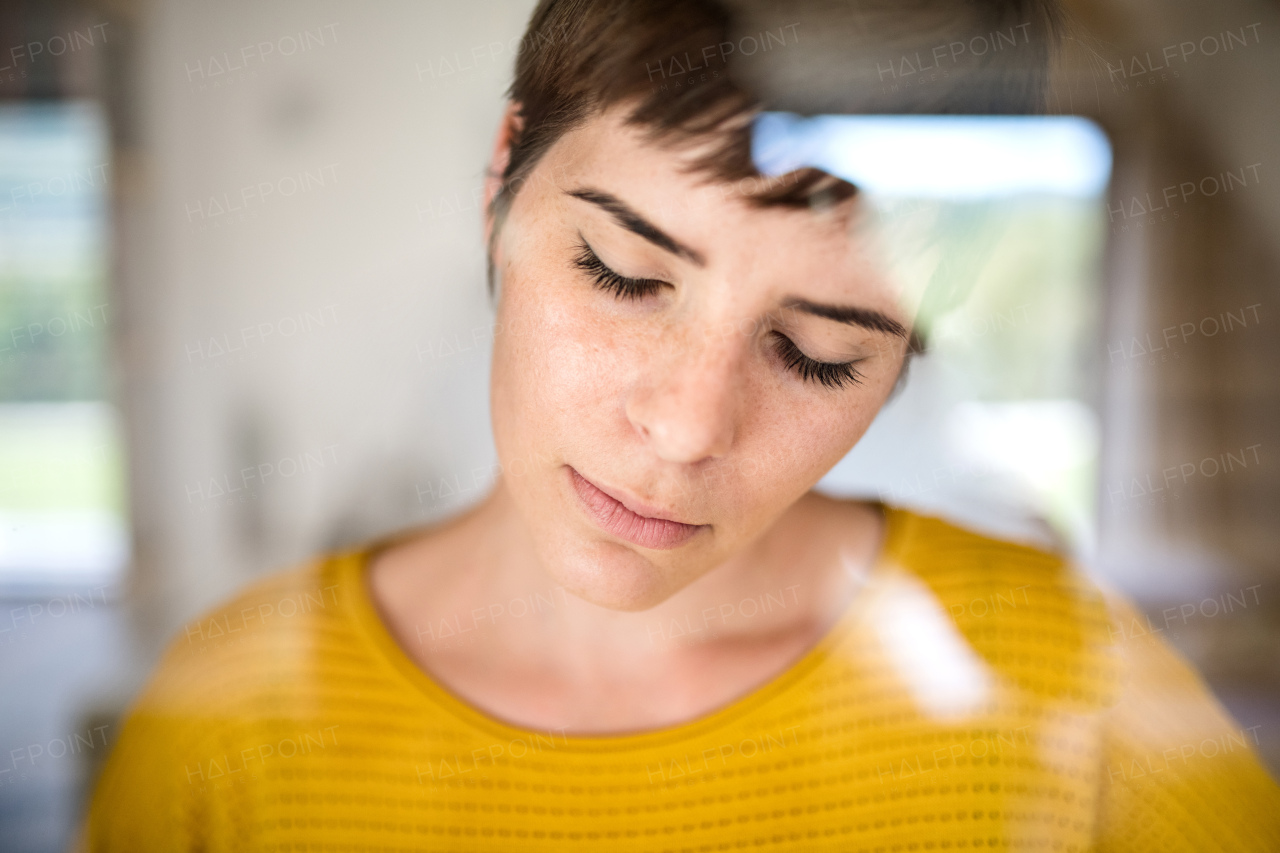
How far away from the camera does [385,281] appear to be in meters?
0.45

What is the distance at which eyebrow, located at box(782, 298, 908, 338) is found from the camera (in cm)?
33

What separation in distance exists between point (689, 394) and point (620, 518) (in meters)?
0.08

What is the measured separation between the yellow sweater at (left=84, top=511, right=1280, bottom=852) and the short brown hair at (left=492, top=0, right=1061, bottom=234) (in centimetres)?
27

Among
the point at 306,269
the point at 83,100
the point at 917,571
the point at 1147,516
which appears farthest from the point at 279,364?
the point at 1147,516

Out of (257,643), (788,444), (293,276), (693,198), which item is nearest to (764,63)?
(693,198)

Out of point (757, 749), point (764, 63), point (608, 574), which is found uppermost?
point (764, 63)

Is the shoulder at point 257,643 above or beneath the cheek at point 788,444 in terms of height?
beneath

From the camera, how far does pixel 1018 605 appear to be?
46 cm

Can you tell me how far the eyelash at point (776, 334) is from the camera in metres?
0.34

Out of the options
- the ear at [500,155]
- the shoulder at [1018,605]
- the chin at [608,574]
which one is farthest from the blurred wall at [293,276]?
Answer: the shoulder at [1018,605]

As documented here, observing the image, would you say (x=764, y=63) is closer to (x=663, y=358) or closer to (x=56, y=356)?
(x=663, y=358)

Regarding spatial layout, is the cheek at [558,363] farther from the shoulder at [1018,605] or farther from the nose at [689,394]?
the shoulder at [1018,605]

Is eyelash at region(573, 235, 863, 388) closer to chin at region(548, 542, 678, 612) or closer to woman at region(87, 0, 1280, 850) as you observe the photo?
woman at region(87, 0, 1280, 850)

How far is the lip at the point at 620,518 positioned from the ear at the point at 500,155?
0.16m
